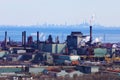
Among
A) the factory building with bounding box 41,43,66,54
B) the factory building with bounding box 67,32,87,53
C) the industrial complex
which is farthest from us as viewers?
the factory building with bounding box 41,43,66,54

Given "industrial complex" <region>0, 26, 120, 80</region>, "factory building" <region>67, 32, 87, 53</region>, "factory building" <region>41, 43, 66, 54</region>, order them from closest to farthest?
"industrial complex" <region>0, 26, 120, 80</region>, "factory building" <region>67, 32, 87, 53</region>, "factory building" <region>41, 43, 66, 54</region>

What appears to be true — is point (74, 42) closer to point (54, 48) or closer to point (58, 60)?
point (54, 48)

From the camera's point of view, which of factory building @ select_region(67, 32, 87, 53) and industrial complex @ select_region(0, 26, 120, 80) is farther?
factory building @ select_region(67, 32, 87, 53)

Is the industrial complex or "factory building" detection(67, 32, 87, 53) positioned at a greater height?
"factory building" detection(67, 32, 87, 53)

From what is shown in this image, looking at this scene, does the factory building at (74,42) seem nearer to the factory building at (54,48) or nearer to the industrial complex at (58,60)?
the industrial complex at (58,60)

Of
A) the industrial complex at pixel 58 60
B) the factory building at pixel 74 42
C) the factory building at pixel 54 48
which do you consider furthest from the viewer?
the factory building at pixel 54 48

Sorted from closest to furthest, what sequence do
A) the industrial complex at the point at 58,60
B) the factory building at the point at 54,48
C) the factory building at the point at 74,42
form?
the industrial complex at the point at 58,60 → the factory building at the point at 74,42 → the factory building at the point at 54,48

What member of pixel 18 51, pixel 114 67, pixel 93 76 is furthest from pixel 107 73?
pixel 18 51

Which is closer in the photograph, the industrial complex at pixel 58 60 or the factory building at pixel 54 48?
the industrial complex at pixel 58 60

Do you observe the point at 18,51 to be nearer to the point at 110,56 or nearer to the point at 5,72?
the point at 110,56

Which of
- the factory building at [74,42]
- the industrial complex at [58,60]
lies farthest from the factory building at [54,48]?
the factory building at [74,42]

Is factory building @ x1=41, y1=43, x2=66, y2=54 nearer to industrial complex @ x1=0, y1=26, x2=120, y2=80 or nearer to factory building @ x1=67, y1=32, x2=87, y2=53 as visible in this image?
industrial complex @ x1=0, y1=26, x2=120, y2=80

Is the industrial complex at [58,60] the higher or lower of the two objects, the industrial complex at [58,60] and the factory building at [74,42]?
the lower

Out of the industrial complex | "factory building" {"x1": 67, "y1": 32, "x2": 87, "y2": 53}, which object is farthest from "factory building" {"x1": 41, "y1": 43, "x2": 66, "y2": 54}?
"factory building" {"x1": 67, "y1": 32, "x2": 87, "y2": 53}
